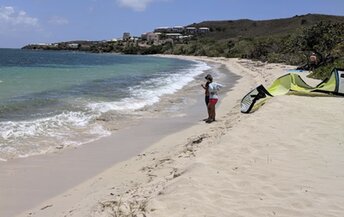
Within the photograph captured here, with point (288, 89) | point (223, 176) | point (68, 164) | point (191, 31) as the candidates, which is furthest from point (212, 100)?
point (191, 31)

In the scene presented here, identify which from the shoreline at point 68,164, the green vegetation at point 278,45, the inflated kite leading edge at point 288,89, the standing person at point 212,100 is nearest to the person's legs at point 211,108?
the standing person at point 212,100

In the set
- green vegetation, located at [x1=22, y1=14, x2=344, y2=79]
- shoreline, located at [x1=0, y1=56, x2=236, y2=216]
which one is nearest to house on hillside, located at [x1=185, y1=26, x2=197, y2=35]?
green vegetation, located at [x1=22, y1=14, x2=344, y2=79]

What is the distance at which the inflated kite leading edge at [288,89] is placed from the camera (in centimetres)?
1231

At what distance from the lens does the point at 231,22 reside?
581 feet

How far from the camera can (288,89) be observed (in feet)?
45.3

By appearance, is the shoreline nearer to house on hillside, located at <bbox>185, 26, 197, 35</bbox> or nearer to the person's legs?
the person's legs

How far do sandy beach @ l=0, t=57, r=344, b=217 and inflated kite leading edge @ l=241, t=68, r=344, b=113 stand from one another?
274cm

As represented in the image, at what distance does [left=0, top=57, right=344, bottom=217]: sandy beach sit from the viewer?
4.59m

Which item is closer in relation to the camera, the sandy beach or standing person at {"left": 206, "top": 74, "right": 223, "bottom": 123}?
the sandy beach

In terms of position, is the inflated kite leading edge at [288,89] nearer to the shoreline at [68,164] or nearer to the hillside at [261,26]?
the shoreline at [68,164]

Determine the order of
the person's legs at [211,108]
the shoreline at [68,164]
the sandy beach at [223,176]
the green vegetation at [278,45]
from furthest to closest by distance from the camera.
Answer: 1. the green vegetation at [278,45]
2. the person's legs at [211,108]
3. the shoreline at [68,164]
4. the sandy beach at [223,176]

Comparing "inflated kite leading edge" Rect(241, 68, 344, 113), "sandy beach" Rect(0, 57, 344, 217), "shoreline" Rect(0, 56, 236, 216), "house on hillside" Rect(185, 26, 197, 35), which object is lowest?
"shoreline" Rect(0, 56, 236, 216)

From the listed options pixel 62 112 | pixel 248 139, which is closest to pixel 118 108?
pixel 62 112

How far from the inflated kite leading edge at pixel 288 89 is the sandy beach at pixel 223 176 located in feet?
8.99
